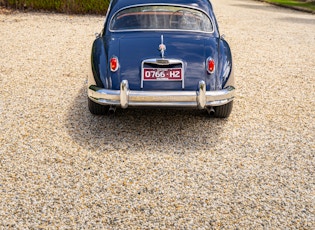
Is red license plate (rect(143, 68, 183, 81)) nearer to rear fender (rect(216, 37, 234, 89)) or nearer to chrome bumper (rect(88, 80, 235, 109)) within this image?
chrome bumper (rect(88, 80, 235, 109))

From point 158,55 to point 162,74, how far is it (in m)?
0.25

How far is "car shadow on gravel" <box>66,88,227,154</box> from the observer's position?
4.84 metres

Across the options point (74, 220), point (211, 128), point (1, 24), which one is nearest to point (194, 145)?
point (211, 128)

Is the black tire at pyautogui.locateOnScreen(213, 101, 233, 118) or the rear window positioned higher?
the rear window

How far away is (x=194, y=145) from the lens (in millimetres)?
4867

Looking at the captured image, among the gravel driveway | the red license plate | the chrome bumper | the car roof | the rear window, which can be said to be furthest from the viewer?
the car roof

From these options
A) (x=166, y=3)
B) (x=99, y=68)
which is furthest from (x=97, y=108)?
(x=166, y=3)

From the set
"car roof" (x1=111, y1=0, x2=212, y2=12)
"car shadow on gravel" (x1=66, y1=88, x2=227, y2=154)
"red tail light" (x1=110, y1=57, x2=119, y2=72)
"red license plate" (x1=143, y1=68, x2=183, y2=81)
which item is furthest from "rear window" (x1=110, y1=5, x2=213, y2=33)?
"car shadow on gravel" (x1=66, y1=88, x2=227, y2=154)

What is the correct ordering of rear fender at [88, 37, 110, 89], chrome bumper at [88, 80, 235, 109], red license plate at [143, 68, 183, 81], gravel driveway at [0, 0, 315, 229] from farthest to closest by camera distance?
rear fender at [88, 37, 110, 89] → red license plate at [143, 68, 183, 81] → chrome bumper at [88, 80, 235, 109] → gravel driveway at [0, 0, 315, 229]

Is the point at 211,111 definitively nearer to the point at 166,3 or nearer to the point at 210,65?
the point at 210,65

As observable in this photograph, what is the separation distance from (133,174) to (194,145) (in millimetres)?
971

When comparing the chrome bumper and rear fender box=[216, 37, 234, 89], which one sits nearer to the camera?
the chrome bumper

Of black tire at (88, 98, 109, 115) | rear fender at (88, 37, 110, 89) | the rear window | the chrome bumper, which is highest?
the rear window

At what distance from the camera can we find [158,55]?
4.95m
